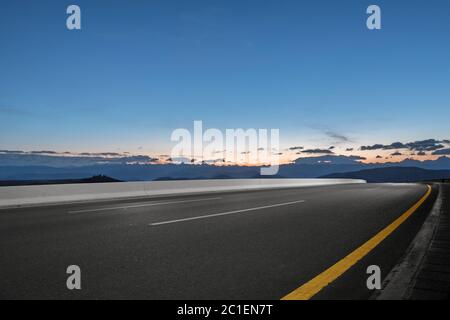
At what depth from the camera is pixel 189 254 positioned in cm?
554

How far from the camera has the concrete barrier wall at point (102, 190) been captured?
14445mm

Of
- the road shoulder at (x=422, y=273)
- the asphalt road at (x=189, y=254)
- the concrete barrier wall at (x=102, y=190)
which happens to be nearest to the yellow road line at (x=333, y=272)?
the asphalt road at (x=189, y=254)

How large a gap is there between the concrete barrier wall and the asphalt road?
5609 millimetres

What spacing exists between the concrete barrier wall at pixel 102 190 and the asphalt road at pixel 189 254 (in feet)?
18.4

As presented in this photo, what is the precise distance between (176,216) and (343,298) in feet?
21.7

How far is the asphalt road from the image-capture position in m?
3.99

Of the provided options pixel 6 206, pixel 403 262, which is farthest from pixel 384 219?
pixel 6 206

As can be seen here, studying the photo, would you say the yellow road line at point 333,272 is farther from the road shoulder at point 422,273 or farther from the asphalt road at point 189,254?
the road shoulder at point 422,273

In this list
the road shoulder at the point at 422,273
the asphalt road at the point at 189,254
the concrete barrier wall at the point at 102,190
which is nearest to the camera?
the road shoulder at the point at 422,273

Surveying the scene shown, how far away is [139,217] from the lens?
989 centimetres

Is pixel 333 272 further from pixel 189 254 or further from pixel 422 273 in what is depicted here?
pixel 189 254

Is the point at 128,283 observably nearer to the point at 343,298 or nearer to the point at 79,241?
the point at 343,298

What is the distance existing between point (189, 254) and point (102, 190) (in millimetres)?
13219

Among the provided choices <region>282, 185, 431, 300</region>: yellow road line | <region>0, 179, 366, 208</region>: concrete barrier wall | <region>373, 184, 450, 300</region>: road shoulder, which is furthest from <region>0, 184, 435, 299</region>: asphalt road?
<region>0, 179, 366, 208</region>: concrete barrier wall
